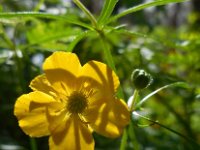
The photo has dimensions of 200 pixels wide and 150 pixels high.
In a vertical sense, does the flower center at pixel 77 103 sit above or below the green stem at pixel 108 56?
below

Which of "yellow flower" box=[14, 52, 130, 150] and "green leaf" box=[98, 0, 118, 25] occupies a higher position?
"green leaf" box=[98, 0, 118, 25]

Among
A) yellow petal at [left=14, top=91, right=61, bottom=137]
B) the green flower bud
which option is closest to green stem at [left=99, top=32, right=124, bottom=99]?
the green flower bud

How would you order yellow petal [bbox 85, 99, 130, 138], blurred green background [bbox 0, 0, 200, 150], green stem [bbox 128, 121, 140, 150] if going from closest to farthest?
yellow petal [bbox 85, 99, 130, 138] → green stem [bbox 128, 121, 140, 150] → blurred green background [bbox 0, 0, 200, 150]

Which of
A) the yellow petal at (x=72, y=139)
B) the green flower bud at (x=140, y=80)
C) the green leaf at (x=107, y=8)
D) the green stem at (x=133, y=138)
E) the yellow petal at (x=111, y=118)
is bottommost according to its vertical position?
the green stem at (x=133, y=138)

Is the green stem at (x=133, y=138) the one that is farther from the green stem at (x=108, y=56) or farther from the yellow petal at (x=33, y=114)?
the yellow petal at (x=33, y=114)

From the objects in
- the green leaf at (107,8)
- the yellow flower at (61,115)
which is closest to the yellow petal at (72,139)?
the yellow flower at (61,115)

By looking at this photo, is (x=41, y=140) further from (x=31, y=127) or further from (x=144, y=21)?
(x=31, y=127)

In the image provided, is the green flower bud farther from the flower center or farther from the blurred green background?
the blurred green background
